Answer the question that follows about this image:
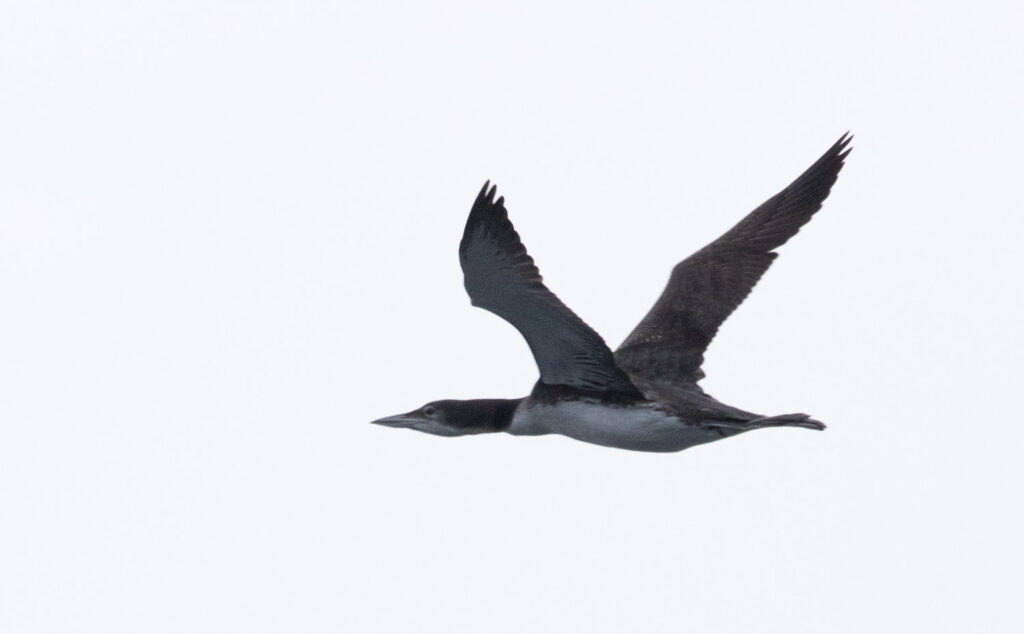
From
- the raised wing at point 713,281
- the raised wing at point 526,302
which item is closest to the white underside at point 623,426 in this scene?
the raised wing at point 526,302

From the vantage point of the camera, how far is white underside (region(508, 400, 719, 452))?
58.9 feet

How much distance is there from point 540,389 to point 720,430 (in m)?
1.93

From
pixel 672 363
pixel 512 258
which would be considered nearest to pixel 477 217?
pixel 512 258

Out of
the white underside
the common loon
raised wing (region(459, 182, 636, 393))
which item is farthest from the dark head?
raised wing (region(459, 182, 636, 393))

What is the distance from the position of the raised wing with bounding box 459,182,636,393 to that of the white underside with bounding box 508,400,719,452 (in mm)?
253

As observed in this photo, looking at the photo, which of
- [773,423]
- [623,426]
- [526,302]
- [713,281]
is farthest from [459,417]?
[713,281]

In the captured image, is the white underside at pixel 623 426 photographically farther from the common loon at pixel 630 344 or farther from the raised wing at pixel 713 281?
the raised wing at pixel 713 281

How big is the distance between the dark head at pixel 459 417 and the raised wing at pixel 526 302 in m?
0.91

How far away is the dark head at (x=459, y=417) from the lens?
18.9 meters

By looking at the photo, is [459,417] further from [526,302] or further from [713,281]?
[713,281]

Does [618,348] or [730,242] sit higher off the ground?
[730,242]

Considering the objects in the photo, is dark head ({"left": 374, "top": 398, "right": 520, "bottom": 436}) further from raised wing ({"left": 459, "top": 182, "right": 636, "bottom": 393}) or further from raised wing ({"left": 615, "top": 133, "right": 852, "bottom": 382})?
raised wing ({"left": 615, "top": 133, "right": 852, "bottom": 382})

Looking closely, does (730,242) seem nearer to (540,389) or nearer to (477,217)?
(540,389)

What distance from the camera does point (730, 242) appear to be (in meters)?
21.8
